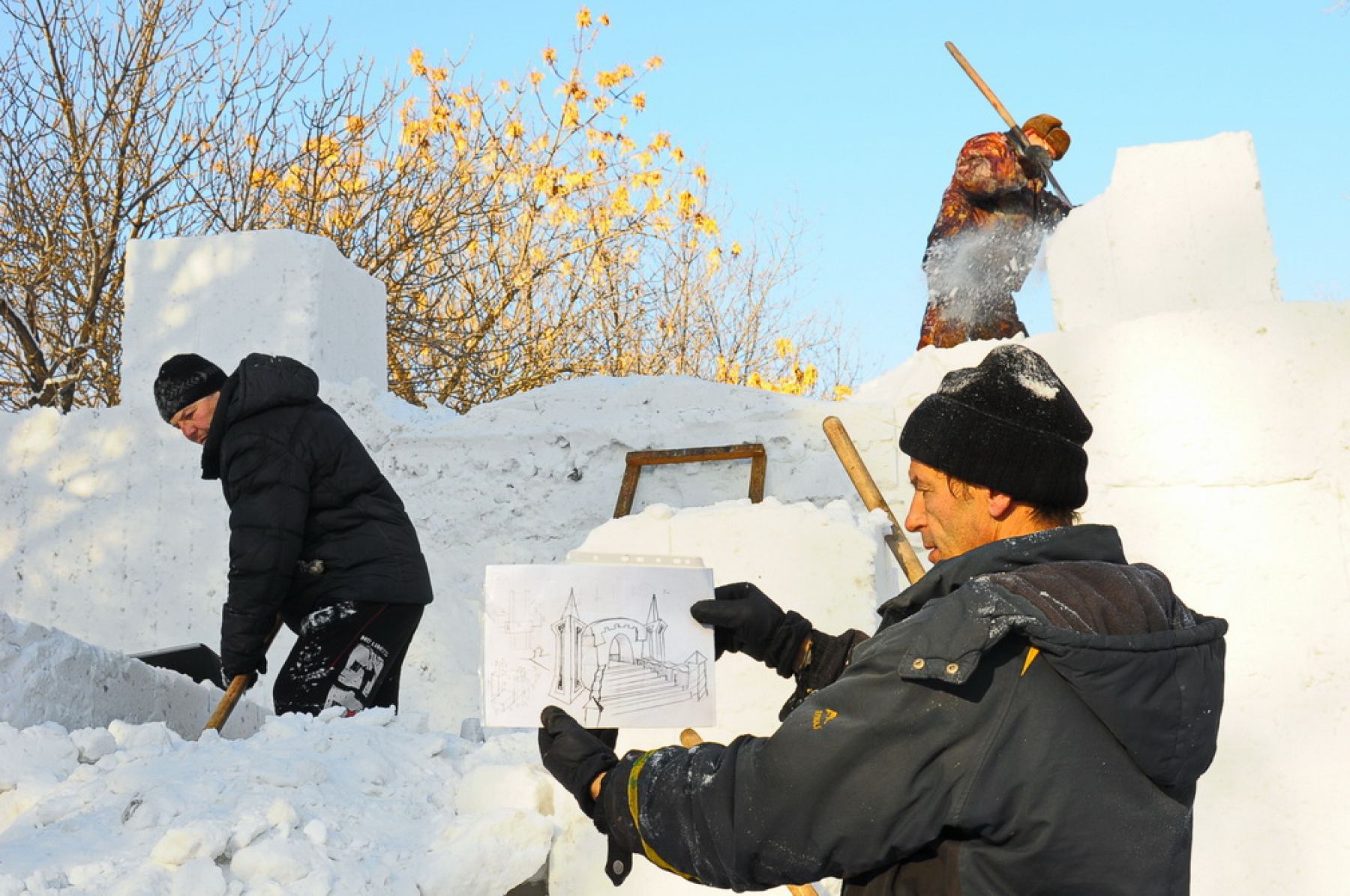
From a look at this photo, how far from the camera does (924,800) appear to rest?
4.48 ft

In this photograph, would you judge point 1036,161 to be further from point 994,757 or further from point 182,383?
point 994,757

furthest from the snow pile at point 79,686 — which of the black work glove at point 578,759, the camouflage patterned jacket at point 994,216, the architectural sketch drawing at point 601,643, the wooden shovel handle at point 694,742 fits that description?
the camouflage patterned jacket at point 994,216

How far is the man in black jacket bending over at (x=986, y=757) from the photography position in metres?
1.36

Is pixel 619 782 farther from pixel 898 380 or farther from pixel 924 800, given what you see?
pixel 898 380

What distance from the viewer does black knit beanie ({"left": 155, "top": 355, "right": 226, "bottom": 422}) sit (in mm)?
3908

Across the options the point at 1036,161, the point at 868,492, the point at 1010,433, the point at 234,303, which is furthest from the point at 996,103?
the point at 1010,433

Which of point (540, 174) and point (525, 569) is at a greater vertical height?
point (540, 174)

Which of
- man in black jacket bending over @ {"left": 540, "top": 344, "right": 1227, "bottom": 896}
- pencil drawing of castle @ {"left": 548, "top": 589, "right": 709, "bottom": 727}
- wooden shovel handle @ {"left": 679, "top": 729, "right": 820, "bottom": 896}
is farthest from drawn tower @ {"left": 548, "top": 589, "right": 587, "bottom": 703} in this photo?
man in black jacket bending over @ {"left": 540, "top": 344, "right": 1227, "bottom": 896}

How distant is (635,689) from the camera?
215 centimetres

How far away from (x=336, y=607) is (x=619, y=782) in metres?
2.39

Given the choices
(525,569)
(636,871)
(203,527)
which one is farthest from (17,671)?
(203,527)

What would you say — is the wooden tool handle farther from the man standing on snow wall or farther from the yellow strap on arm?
the yellow strap on arm

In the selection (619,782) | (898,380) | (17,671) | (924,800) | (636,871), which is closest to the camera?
(924,800)

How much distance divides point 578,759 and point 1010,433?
69 centimetres
